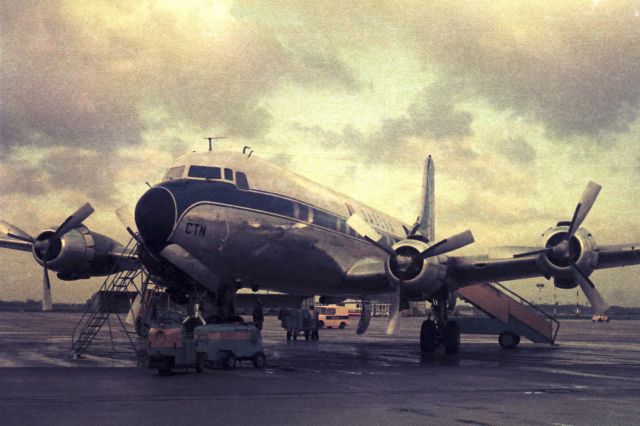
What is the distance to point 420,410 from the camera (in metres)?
10.9

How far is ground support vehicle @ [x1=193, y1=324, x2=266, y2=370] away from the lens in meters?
18.4

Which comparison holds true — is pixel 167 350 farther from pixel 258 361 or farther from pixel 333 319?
pixel 333 319

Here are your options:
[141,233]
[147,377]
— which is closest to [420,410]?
[147,377]

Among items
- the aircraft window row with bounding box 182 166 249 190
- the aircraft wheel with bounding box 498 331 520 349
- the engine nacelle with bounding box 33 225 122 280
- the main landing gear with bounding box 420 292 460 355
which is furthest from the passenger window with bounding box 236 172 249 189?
the aircraft wheel with bounding box 498 331 520 349

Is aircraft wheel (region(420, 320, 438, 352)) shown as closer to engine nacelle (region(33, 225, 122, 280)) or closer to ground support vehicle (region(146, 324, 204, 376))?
ground support vehicle (region(146, 324, 204, 376))

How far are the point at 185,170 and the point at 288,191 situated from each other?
338cm

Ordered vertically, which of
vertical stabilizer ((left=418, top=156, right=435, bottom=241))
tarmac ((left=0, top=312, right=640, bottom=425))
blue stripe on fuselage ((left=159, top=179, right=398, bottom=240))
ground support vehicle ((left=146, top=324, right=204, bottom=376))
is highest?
vertical stabilizer ((left=418, top=156, right=435, bottom=241))

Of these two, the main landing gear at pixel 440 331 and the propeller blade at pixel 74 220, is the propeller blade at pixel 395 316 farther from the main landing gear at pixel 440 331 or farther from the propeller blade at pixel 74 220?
the propeller blade at pixel 74 220

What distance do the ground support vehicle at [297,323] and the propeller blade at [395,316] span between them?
1327 centimetres

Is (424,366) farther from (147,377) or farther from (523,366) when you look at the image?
(147,377)

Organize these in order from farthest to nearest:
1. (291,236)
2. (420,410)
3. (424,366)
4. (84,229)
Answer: (84,229)
(291,236)
(424,366)
(420,410)

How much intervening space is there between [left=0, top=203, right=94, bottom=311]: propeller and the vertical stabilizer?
62.5ft

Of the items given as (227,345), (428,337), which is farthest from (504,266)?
(227,345)

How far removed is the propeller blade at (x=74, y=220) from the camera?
2478 cm
